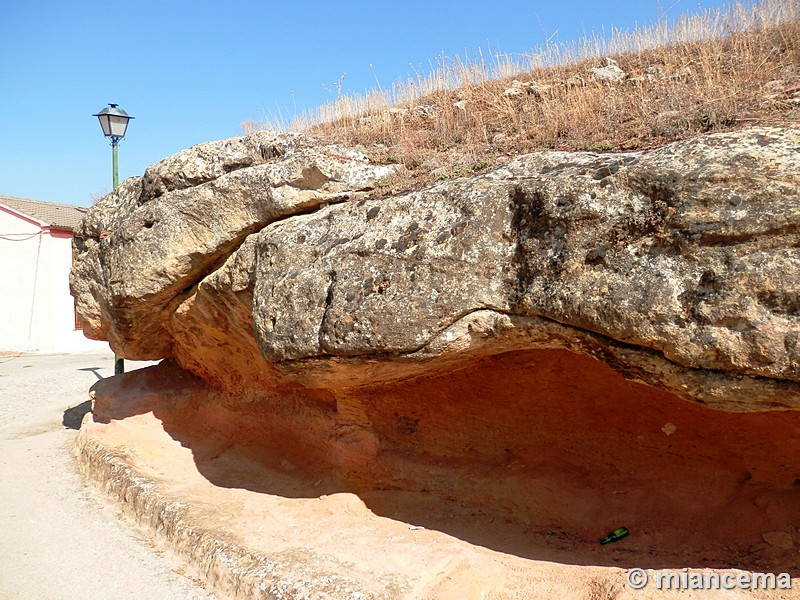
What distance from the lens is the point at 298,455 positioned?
5.09 metres

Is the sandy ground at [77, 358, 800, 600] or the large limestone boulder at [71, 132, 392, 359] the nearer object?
the sandy ground at [77, 358, 800, 600]

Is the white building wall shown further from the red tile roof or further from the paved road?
the paved road

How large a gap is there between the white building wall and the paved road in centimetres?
831

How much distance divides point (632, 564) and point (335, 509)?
1965 millimetres

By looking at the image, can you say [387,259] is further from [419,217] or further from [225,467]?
[225,467]

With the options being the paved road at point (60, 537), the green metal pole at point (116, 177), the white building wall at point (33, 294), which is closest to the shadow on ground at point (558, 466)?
the paved road at point (60, 537)

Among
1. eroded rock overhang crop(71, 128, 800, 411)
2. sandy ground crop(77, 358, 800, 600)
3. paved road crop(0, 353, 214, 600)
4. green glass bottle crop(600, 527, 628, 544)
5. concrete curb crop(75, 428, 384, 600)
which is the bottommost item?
paved road crop(0, 353, 214, 600)

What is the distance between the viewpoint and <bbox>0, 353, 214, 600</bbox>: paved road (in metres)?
4.09

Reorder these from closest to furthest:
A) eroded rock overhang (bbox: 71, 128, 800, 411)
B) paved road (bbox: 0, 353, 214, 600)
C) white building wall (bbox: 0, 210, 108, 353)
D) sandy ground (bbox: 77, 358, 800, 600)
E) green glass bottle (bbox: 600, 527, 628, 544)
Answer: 1. eroded rock overhang (bbox: 71, 128, 800, 411)
2. sandy ground (bbox: 77, 358, 800, 600)
3. green glass bottle (bbox: 600, 527, 628, 544)
4. paved road (bbox: 0, 353, 214, 600)
5. white building wall (bbox: 0, 210, 108, 353)

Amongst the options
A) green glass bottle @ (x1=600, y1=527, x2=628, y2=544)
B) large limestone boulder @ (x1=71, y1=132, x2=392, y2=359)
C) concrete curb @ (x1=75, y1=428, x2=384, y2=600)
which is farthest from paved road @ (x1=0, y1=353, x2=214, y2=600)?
green glass bottle @ (x1=600, y1=527, x2=628, y2=544)

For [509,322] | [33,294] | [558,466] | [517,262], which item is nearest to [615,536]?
[558,466]

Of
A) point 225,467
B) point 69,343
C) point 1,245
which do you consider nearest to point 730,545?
point 225,467

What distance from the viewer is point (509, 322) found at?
3.15 meters

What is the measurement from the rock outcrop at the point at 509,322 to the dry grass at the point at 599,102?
99 centimetres
